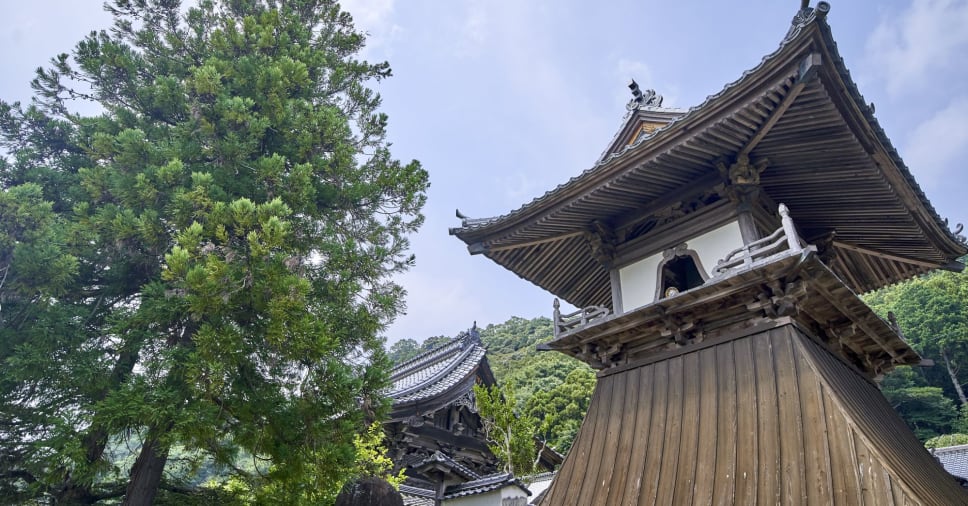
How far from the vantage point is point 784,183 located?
7.07m

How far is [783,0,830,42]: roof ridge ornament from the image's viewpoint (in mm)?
4809

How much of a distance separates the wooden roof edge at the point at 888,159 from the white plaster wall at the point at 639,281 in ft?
9.37

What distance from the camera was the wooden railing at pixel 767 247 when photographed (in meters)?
5.58

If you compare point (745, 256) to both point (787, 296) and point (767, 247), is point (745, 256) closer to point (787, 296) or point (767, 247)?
point (767, 247)

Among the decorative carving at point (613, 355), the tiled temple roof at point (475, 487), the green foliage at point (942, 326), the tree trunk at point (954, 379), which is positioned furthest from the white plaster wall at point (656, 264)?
the tree trunk at point (954, 379)

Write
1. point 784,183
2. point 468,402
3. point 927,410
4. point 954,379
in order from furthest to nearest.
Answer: point 954,379 < point 927,410 < point 468,402 < point 784,183

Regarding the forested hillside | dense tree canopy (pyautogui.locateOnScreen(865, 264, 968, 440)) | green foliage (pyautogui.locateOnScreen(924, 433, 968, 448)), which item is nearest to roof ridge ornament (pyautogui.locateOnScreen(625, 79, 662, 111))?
the forested hillside

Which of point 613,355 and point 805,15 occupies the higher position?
point 805,15

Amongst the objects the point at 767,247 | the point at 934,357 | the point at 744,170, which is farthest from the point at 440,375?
the point at 934,357

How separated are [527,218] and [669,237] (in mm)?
2079

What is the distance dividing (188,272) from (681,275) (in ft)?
21.8

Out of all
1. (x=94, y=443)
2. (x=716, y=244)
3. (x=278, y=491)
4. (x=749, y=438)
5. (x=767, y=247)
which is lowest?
(x=278, y=491)

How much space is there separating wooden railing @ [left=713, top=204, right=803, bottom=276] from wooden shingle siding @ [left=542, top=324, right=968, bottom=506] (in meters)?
0.86

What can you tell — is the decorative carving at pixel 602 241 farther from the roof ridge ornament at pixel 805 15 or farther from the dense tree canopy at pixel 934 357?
the dense tree canopy at pixel 934 357
